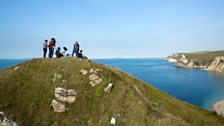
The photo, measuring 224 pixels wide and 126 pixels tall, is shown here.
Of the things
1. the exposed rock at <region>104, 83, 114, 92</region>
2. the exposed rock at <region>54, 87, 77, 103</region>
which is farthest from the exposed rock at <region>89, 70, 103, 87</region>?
the exposed rock at <region>54, 87, 77, 103</region>

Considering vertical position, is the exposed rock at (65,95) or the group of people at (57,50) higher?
the group of people at (57,50)

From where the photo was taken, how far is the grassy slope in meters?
23.8

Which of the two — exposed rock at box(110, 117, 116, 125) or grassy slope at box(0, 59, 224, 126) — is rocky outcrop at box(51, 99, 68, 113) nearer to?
grassy slope at box(0, 59, 224, 126)

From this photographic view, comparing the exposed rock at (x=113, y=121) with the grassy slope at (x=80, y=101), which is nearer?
the exposed rock at (x=113, y=121)

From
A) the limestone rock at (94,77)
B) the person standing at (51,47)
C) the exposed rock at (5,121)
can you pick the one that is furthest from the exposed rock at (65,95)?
the person standing at (51,47)

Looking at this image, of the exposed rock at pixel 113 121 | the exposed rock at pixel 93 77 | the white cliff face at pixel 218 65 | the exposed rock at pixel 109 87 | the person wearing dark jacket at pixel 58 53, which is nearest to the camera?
the exposed rock at pixel 113 121

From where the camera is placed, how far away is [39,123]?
23.4 meters

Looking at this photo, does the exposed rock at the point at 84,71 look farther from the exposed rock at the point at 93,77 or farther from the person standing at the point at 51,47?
the person standing at the point at 51,47

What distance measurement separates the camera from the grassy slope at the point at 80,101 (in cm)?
2381

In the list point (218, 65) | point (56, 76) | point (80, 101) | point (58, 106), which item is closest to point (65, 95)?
point (58, 106)

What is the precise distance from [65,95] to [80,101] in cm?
206

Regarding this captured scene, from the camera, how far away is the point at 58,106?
25.3m

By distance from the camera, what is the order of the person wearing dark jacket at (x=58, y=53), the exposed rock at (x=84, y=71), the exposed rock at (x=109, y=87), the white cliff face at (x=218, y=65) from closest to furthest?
the exposed rock at (x=109, y=87), the exposed rock at (x=84, y=71), the person wearing dark jacket at (x=58, y=53), the white cliff face at (x=218, y=65)

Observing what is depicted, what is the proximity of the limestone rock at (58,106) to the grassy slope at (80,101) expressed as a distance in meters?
0.54
